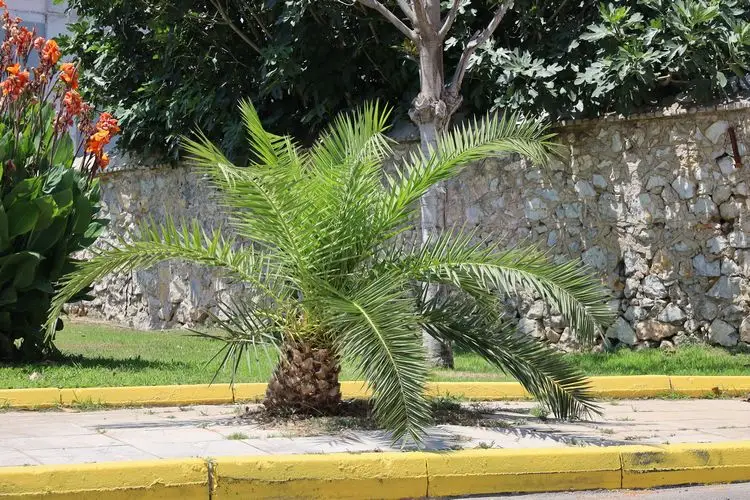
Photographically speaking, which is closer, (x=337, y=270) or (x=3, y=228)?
(x=337, y=270)

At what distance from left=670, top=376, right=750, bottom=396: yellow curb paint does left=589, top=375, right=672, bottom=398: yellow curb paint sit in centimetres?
11

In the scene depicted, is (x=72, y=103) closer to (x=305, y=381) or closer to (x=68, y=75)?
(x=68, y=75)

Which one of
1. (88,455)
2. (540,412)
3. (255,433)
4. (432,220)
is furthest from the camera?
(432,220)

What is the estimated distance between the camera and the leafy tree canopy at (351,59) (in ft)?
37.7

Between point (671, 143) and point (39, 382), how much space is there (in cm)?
688

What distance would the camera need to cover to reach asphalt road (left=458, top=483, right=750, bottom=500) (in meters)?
5.77

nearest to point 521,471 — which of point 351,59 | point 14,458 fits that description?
point 14,458

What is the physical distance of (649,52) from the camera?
452 inches

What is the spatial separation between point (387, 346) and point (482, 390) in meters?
3.22

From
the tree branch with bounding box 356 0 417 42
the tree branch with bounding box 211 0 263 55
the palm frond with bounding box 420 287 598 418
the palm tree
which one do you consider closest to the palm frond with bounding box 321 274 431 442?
the palm tree

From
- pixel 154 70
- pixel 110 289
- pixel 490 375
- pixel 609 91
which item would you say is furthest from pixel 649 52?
pixel 110 289

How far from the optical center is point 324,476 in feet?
18.3

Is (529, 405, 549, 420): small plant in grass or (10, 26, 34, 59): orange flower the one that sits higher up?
(10, 26, 34, 59): orange flower

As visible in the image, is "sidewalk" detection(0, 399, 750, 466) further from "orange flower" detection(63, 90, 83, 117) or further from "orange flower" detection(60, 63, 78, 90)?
"orange flower" detection(60, 63, 78, 90)
